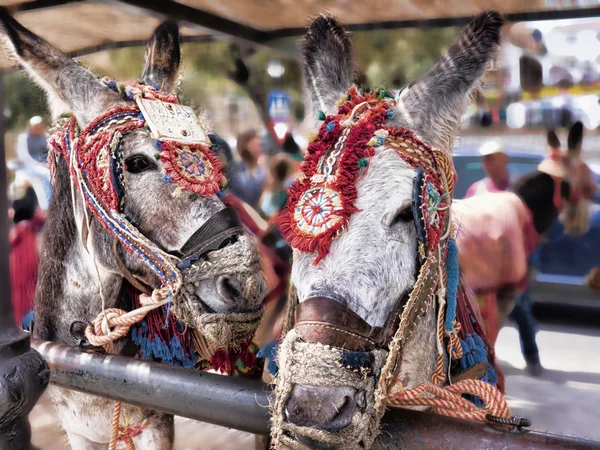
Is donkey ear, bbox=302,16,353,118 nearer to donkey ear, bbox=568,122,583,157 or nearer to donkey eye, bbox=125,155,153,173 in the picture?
donkey eye, bbox=125,155,153,173

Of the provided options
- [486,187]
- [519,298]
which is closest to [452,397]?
[486,187]

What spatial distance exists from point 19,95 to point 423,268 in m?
2.42

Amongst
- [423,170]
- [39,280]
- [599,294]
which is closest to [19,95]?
[39,280]

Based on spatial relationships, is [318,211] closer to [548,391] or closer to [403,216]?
[403,216]

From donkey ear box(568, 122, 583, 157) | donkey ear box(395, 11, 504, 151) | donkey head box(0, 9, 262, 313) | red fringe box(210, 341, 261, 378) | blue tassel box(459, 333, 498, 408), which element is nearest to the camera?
donkey ear box(395, 11, 504, 151)

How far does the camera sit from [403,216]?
155 cm

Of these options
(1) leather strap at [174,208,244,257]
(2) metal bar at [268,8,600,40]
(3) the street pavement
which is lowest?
(3) the street pavement

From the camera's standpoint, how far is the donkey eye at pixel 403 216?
1.52m

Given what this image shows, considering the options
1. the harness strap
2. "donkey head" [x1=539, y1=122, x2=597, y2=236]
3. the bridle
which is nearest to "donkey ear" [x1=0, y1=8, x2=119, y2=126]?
the bridle

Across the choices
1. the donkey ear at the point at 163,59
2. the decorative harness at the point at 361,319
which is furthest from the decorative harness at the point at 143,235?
the decorative harness at the point at 361,319

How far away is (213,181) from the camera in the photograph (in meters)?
2.22

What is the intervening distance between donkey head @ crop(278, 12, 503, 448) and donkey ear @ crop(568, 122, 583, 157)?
5.16ft

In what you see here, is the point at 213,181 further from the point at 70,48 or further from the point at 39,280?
the point at 70,48

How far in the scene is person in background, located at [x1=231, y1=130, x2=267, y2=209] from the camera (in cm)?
330
